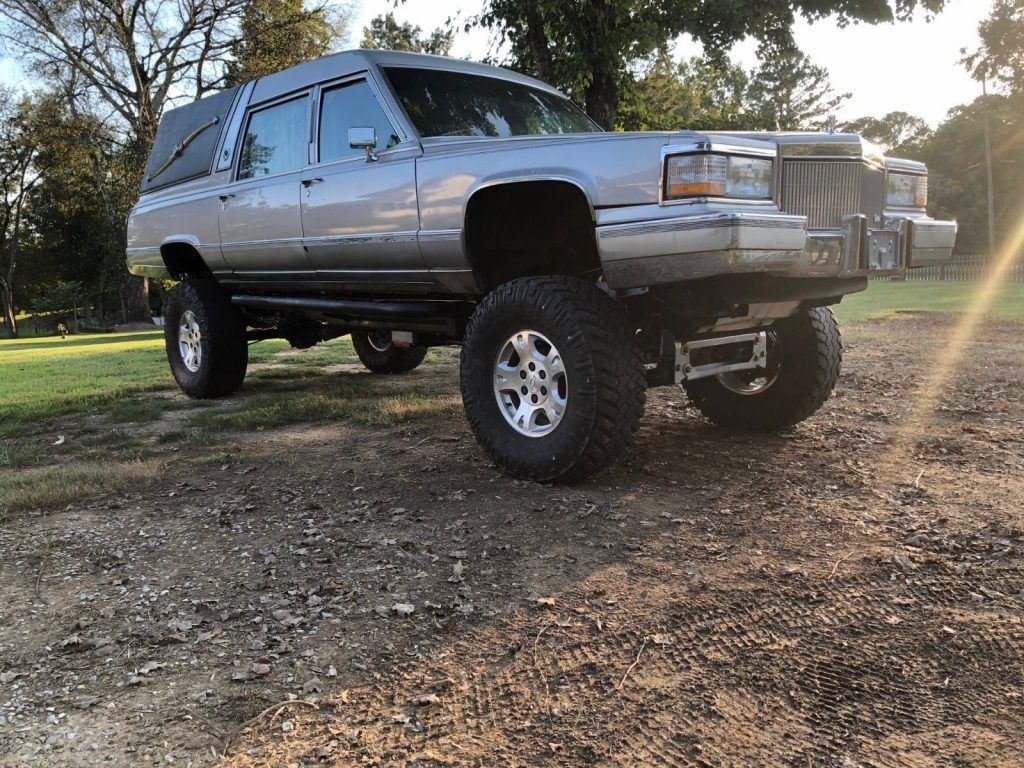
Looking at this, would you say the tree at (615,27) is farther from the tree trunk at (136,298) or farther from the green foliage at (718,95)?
the tree trunk at (136,298)

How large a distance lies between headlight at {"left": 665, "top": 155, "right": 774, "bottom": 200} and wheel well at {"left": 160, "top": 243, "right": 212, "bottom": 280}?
463cm

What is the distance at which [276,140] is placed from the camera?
588 cm

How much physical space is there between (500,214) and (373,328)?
1.60m

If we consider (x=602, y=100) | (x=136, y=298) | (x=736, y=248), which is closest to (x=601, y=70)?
(x=602, y=100)

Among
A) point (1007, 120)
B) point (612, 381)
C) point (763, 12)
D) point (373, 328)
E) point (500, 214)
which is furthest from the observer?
point (1007, 120)

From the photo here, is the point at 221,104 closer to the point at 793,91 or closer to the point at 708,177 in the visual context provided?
the point at 708,177

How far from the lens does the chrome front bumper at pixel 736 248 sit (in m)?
3.47

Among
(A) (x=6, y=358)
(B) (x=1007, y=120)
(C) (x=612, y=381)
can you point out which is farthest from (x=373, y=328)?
(B) (x=1007, y=120)

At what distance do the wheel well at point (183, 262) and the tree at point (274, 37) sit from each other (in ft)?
60.5

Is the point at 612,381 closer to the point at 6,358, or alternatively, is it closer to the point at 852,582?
the point at 852,582

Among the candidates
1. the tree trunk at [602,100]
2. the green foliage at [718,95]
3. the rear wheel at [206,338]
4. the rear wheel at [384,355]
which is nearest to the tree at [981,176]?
the green foliage at [718,95]

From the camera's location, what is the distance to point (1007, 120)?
155 feet

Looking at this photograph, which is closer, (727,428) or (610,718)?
(610,718)

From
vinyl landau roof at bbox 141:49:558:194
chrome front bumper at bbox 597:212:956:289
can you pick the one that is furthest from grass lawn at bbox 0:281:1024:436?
chrome front bumper at bbox 597:212:956:289
